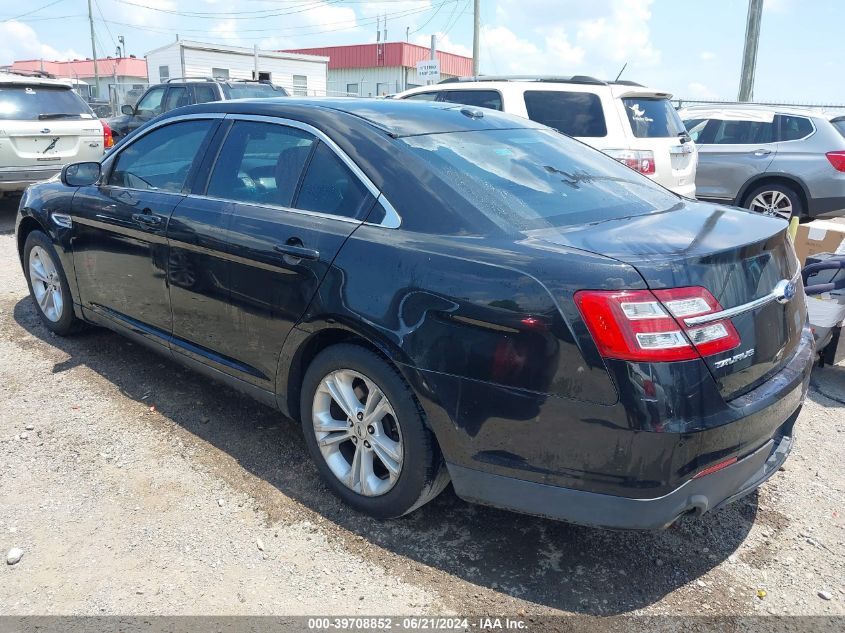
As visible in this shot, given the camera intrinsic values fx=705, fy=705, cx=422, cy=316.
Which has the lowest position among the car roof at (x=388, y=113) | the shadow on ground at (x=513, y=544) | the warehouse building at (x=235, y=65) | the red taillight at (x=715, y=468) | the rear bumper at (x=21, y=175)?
the shadow on ground at (x=513, y=544)

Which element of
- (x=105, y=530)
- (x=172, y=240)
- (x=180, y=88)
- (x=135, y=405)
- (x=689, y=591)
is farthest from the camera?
(x=180, y=88)

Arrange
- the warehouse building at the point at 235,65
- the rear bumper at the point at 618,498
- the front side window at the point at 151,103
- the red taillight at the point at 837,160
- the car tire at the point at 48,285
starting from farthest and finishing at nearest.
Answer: the warehouse building at the point at 235,65 → the front side window at the point at 151,103 → the red taillight at the point at 837,160 → the car tire at the point at 48,285 → the rear bumper at the point at 618,498

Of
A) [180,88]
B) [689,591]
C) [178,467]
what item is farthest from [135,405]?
[180,88]

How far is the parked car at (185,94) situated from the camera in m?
12.1

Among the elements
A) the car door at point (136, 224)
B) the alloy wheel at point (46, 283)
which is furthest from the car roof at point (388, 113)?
the alloy wheel at point (46, 283)

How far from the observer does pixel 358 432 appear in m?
2.91

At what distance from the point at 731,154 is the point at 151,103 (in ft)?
34.8

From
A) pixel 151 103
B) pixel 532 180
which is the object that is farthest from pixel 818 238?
pixel 151 103

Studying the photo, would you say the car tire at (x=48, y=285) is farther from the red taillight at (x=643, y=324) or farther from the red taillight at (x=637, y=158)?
the red taillight at (x=637, y=158)

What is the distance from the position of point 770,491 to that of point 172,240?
125 inches

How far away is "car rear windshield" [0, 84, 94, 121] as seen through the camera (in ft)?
28.5

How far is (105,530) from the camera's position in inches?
114

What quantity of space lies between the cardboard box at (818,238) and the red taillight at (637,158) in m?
1.65

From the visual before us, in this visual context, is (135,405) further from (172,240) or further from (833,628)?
(833,628)
